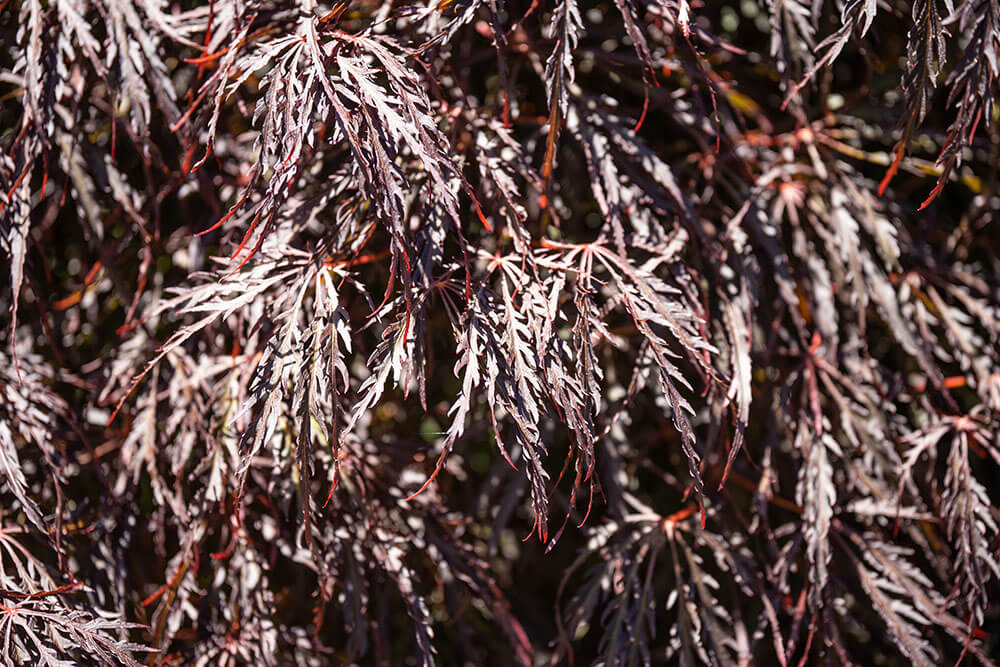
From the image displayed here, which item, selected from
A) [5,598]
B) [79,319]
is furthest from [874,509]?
[79,319]

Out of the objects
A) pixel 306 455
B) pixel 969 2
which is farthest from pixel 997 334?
pixel 306 455

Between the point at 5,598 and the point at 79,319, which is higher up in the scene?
the point at 79,319

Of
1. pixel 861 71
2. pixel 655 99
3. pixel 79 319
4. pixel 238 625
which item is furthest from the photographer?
pixel 861 71

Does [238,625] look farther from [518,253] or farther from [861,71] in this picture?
[861,71]

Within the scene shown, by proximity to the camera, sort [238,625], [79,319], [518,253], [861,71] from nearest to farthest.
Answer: [518,253], [238,625], [79,319], [861,71]

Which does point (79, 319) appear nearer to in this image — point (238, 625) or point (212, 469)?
point (212, 469)

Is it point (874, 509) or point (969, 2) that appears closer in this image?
point (969, 2)

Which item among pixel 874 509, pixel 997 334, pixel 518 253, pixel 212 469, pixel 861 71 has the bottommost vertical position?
pixel 874 509
